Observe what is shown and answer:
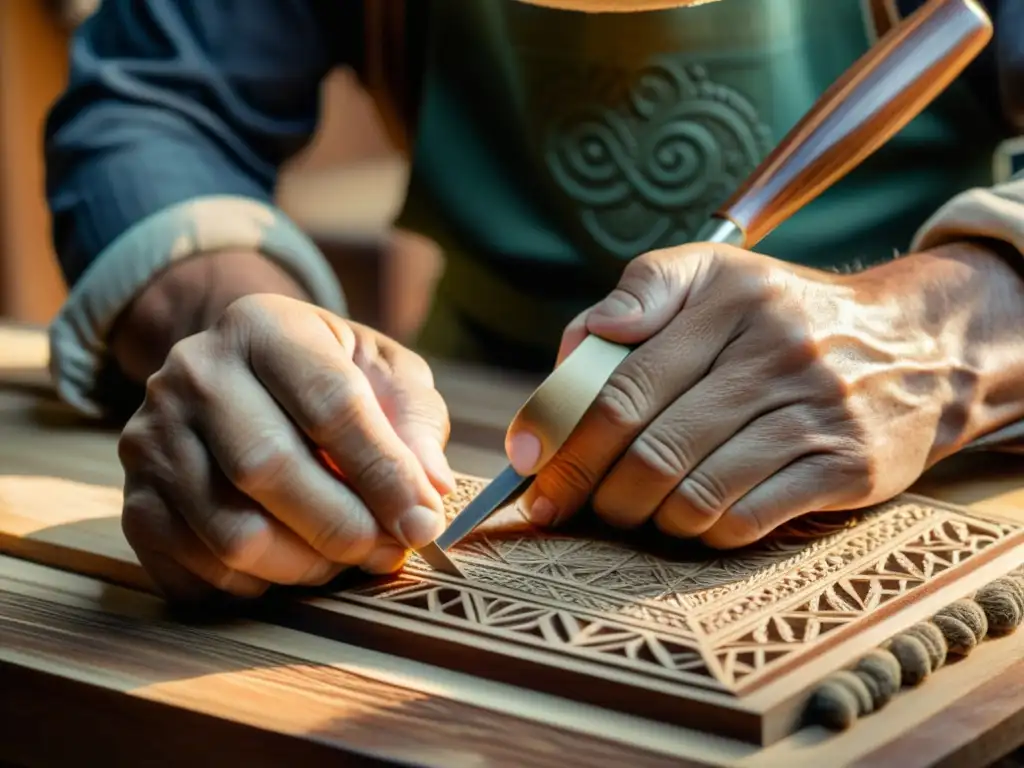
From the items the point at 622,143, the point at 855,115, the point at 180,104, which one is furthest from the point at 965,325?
the point at 180,104

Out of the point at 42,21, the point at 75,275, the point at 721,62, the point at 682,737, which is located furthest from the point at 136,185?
the point at 42,21

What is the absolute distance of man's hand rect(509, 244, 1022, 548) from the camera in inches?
32.6

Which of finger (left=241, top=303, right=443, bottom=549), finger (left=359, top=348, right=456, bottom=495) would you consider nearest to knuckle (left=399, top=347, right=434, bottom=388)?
finger (left=359, top=348, right=456, bottom=495)

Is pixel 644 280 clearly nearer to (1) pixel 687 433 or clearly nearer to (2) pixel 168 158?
(1) pixel 687 433

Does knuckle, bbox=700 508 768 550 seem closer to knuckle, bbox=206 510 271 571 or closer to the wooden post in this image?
knuckle, bbox=206 510 271 571

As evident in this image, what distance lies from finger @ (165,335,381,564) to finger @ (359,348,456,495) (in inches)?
2.5

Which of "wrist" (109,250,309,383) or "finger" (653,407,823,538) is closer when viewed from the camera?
"finger" (653,407,823,538)

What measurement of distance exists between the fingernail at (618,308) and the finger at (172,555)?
Result: 261 mm

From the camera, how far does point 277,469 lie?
755 millimetres

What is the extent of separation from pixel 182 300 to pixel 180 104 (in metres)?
0.28

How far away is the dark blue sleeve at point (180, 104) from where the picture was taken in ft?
3.95

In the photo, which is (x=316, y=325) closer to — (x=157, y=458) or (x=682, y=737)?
(x=157, y=458)

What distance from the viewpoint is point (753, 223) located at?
3.01 feet

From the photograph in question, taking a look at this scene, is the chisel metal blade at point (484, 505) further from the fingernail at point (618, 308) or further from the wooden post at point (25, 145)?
the wooden post at point (25, 145)
